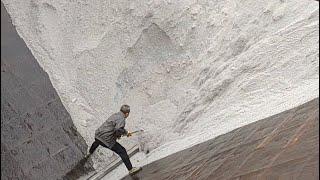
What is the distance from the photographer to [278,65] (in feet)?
24.2

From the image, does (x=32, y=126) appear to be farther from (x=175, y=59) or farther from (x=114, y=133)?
(x=175, y=59)

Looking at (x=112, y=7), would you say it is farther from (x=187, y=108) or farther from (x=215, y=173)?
(x=215, y=173)

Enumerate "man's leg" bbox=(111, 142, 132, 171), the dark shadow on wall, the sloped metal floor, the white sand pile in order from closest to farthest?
the sloped metal floor → "man's leg" bbox=(111, 142, 132, 171) → the white sand pile → the dark shadow on wall

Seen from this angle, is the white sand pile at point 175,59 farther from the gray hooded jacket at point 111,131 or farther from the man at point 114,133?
the gray hooded jacket at point 111,131

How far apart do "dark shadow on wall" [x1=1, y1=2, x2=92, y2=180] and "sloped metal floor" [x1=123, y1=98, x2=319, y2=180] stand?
65.6 inches

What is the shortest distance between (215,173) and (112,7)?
5.50 meters

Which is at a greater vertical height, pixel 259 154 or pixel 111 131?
pixel 111 131

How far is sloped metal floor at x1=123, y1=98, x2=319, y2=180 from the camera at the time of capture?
4.09m

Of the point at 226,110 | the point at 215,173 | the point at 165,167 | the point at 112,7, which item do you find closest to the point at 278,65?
the point at 226,110

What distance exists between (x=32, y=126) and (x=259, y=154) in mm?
4685

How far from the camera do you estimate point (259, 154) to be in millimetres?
4816

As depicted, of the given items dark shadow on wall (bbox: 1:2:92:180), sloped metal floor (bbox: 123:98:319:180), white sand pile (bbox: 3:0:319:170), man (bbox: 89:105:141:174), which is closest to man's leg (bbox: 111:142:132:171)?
man (bbox: 89:105:141:174)

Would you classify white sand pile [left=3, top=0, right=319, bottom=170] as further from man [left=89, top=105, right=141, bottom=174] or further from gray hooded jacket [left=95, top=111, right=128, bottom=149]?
gray hooded jacket [left=95, top=111, right=128, bottom=149]

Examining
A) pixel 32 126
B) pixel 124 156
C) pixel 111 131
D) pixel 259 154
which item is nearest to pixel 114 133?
pixel 111 131
